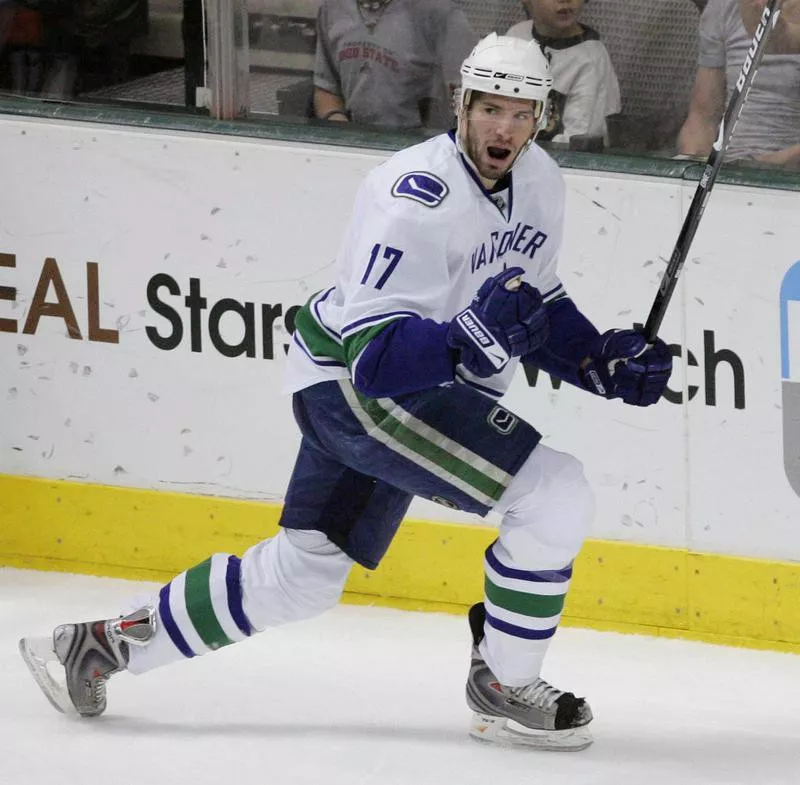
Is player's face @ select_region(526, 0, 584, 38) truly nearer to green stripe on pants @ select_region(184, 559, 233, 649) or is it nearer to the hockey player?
the hockey player

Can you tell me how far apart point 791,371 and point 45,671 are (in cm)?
153

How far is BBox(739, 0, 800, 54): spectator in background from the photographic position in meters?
3.29

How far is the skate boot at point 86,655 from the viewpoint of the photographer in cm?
284

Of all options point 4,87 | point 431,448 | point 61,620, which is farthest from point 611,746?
point 4,87

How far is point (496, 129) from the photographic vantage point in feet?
8.32

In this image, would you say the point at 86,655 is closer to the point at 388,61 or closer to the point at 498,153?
the point at 498,153

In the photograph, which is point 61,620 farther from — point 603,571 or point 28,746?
point 603,571

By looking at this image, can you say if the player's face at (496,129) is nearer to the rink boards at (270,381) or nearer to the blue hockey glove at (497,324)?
the blue hockey glove at (497,324)

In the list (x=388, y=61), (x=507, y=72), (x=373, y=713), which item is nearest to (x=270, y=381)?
(x=388, y=61)

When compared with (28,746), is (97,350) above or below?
above

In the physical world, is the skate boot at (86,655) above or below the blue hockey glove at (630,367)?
below

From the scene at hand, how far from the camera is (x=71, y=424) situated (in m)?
3.86

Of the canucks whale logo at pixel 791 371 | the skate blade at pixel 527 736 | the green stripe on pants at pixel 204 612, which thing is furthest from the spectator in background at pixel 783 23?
the green stripe on pants at pixel 204 612

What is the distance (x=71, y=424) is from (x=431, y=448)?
1.50 meters
